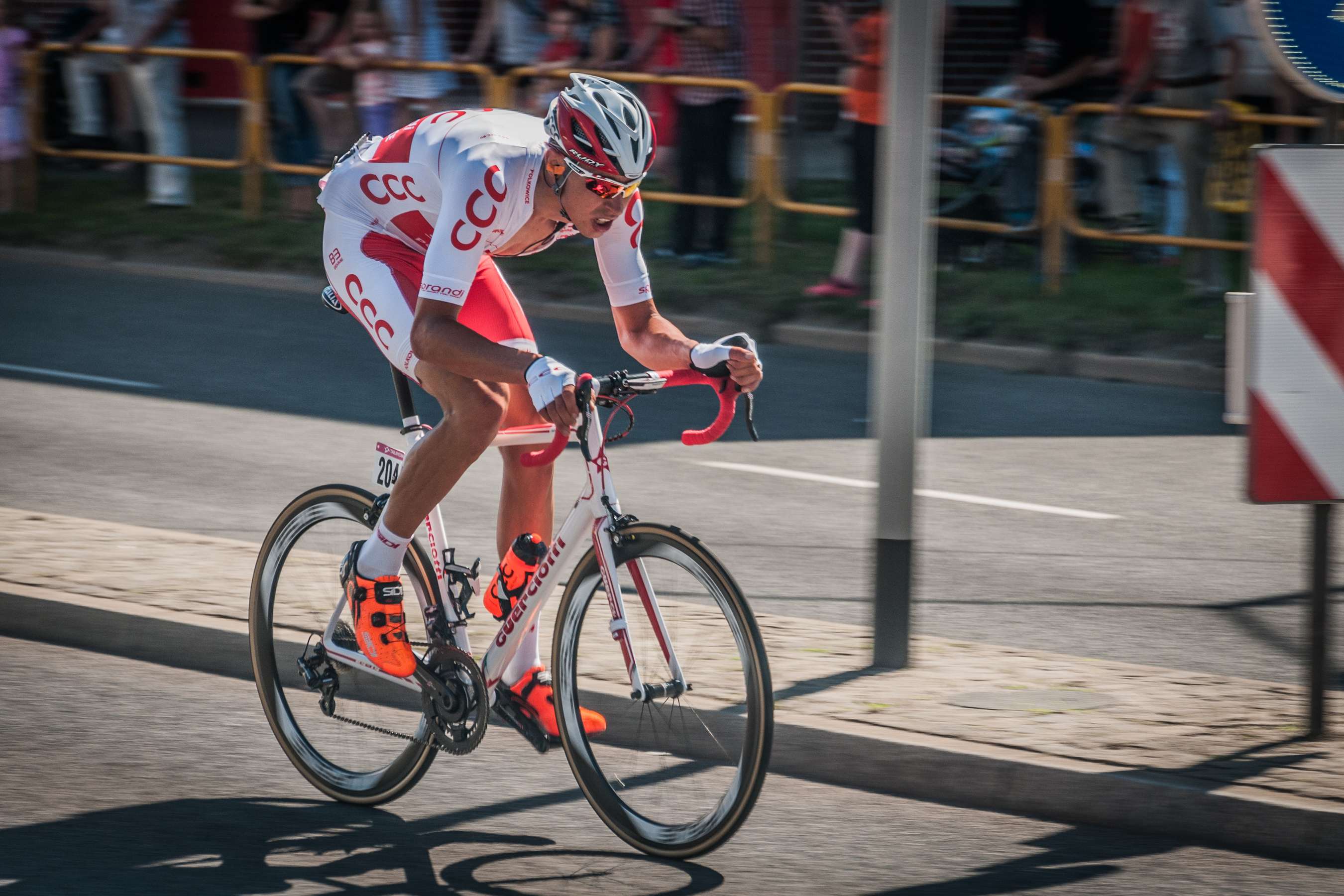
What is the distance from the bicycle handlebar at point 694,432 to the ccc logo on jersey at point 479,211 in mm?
475

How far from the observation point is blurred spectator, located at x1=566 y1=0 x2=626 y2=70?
49.6ft

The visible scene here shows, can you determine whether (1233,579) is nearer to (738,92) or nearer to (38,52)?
(738,92)

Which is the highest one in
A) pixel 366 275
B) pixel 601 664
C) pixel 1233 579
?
pixel 366 275

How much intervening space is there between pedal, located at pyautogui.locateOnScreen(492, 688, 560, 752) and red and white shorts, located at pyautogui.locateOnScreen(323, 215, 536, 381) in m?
0.81

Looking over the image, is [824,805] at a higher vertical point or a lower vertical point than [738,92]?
lower

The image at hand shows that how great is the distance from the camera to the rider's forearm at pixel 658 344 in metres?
4.68

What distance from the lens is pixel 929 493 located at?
30.0 ft

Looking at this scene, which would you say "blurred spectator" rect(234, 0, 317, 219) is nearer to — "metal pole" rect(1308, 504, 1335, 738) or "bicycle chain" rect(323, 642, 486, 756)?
"bicycle chain" rect(323, 642, 486, 756)

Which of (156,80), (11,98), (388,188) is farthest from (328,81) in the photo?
(388,188)

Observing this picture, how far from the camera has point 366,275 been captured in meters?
4.79

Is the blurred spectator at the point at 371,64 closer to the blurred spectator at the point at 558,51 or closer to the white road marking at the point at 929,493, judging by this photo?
the blurred spectator at the point at 558,51

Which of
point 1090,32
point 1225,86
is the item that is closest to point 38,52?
point 1090,32

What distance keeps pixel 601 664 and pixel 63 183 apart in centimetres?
1475

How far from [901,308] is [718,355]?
1545 millimetres
